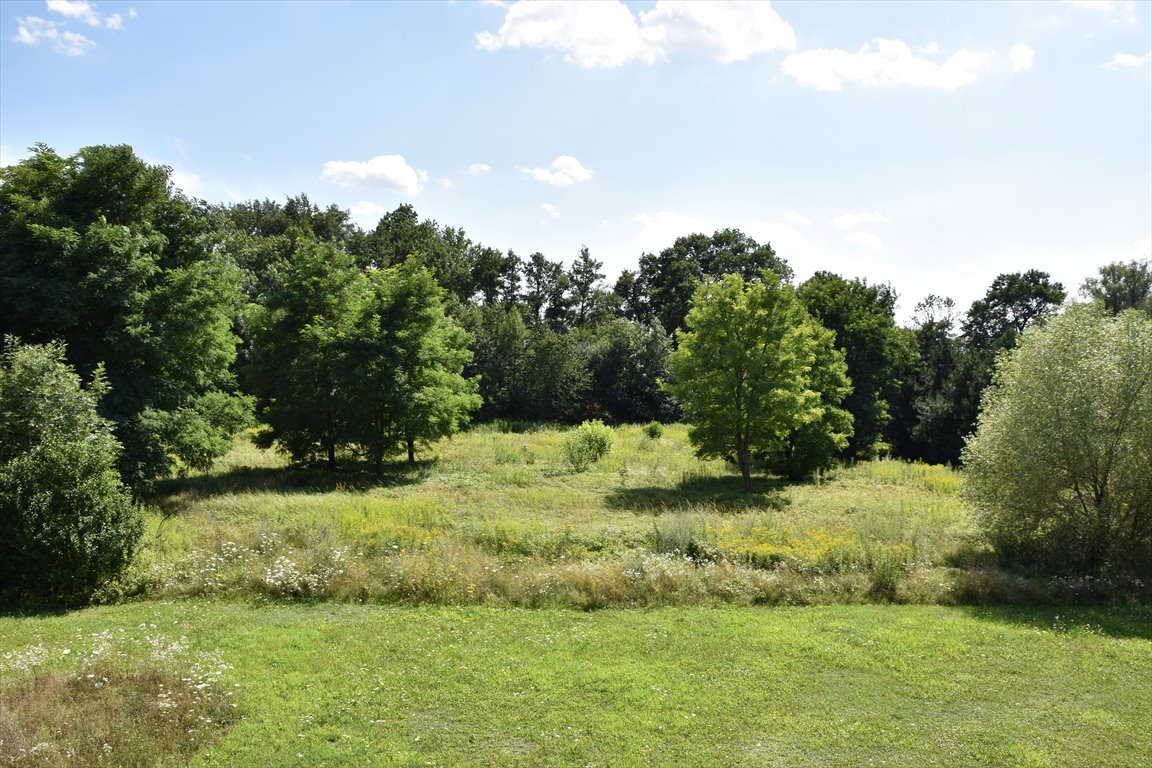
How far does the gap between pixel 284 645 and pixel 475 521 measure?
8.71 m

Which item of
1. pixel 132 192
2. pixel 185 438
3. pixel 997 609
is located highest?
pixel 132 192

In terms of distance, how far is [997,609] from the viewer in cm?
1341

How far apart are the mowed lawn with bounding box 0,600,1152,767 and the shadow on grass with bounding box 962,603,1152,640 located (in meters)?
0.06

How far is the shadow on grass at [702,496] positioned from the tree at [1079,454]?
8.13 m

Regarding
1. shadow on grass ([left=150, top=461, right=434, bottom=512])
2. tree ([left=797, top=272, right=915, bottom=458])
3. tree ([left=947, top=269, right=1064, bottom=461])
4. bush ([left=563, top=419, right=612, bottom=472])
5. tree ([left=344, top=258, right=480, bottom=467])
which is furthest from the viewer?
tree ([left=947, top=269, right=1064, bottom=461])

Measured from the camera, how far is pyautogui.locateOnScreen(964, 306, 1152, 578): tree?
15617 millimetres

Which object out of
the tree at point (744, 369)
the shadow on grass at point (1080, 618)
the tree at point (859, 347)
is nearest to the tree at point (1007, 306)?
the tree at point (859, 347)

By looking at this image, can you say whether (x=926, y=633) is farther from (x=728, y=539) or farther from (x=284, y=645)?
(x=284, y=645)

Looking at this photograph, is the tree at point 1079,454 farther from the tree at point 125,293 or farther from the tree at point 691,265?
the tree at point 691,265

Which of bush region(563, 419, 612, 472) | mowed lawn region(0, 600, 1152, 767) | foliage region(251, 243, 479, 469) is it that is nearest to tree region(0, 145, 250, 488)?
foliage region(251, 243, 479, 469)

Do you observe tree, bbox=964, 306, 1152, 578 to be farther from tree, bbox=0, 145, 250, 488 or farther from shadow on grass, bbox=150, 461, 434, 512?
tree, bbox=0, 145, 250, 488

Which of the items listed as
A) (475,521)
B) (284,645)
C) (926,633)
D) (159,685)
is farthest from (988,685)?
(475,521)

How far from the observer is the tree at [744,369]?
26672 millimetres

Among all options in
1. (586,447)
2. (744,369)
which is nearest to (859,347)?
(744,369)
